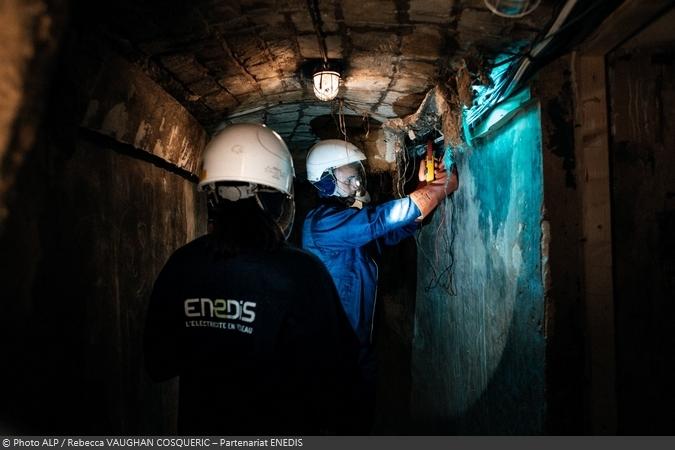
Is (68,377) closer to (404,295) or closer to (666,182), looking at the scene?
(666,182)

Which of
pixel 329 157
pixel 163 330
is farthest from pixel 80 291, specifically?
pixel 329 157

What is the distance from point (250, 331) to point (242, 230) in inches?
20.2

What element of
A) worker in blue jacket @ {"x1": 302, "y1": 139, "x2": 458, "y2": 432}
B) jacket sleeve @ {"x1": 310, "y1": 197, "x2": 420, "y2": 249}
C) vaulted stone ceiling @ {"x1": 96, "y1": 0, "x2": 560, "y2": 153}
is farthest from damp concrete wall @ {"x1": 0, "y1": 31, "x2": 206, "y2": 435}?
jacket sleeve @ {"x1": 310, "y1": 197, "x2": 420, "y2": 249}

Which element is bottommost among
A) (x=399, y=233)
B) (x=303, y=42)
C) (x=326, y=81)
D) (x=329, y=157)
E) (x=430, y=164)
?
(x=399, y=233)

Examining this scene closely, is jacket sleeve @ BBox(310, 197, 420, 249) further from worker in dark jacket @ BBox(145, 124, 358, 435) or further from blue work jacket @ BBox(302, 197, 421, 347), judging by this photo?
worker in dark jacket @ BBox(145, 124, 358, 435)

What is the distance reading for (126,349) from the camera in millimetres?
3051

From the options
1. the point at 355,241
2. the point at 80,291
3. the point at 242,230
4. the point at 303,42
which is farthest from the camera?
the point at 355,241

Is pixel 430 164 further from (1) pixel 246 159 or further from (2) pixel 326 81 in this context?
(1) pixel 246 159

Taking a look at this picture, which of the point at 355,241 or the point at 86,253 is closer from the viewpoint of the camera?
the point at 86,253

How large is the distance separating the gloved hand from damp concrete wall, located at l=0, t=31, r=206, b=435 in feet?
7.67

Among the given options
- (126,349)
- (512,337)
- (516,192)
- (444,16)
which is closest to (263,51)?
(444,16)

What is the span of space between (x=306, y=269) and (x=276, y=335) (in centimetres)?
36

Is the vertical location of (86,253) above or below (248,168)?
below

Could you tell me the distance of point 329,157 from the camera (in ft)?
13.7
